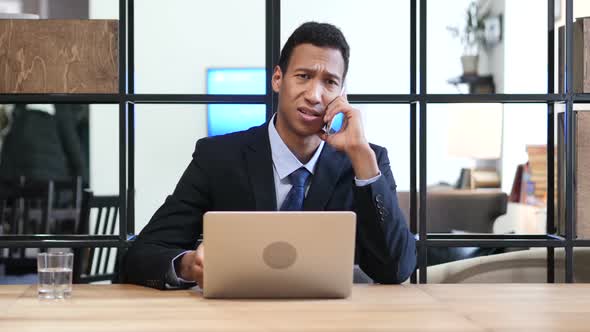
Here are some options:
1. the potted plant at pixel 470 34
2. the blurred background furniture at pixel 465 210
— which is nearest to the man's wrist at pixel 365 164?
the blurred background furniture at pixel 465 210

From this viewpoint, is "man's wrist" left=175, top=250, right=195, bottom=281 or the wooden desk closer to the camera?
the wooden desk

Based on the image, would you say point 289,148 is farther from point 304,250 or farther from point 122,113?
point 304,250

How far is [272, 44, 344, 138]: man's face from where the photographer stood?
2.20 m

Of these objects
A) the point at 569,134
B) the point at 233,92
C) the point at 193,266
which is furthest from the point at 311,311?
the point at 233,92

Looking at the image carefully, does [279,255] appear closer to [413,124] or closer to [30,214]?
[413,124]

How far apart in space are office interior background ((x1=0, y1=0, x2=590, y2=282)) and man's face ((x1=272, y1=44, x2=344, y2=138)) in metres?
2.78

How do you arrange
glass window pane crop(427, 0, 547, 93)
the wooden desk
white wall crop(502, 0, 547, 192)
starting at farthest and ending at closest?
glass window pane crop(427, 0, 547, 93)
white wall crop(502, 0, 547, 192)
the wooden desk

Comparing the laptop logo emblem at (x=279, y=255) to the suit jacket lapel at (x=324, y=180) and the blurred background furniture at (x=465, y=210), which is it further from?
the blurred background furniture at (x=465, y=210)

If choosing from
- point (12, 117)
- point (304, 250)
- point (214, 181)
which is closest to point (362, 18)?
point (12, 117)

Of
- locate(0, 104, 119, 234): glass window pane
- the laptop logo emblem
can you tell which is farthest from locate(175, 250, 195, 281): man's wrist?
locate(0, 104, 119, 234): glass window pane

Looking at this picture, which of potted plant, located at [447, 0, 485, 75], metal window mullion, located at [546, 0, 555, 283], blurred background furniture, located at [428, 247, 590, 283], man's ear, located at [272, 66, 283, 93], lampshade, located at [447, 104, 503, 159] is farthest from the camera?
potted plant, located at [447, 0, 485, 75]

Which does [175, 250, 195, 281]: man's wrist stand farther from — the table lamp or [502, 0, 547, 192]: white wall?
[502, 0, 547, 192]: white wall

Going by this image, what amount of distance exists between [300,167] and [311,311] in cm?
81

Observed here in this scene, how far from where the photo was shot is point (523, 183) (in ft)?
18.5
